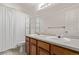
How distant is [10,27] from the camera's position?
117cm

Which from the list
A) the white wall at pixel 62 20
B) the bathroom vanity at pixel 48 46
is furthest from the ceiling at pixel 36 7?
the bathroom vanity at pixel 48 46

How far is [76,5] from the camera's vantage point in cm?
112

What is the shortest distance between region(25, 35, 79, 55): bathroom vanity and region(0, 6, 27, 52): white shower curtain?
15 cm

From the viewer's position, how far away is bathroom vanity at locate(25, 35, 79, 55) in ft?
3.14

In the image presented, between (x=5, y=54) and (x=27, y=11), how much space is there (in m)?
0.62

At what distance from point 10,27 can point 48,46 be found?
57 cm

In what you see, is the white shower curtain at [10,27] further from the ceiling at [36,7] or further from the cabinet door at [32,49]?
the cabinet door at [32,49]

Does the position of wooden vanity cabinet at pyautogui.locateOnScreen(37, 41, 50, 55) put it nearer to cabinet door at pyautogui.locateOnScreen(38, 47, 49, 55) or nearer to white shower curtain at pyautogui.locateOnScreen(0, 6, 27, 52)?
cabinet door at pyautogui.locateOnScreen(38, 47, 49, 55)

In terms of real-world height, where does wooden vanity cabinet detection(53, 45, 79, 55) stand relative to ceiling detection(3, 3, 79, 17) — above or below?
below

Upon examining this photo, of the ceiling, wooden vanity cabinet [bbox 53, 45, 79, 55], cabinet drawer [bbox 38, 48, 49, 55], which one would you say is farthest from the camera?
cabinet drawer [bbox 38, 48, 49, 55]

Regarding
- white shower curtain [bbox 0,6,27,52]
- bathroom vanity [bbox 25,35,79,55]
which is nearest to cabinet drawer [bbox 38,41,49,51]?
bathroom vanity [bbox 25,35,79,55]

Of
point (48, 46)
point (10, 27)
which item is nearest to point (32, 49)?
point (48, 46)

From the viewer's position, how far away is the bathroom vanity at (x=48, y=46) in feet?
3.14

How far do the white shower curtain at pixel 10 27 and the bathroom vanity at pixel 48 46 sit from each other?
0.51 ft
